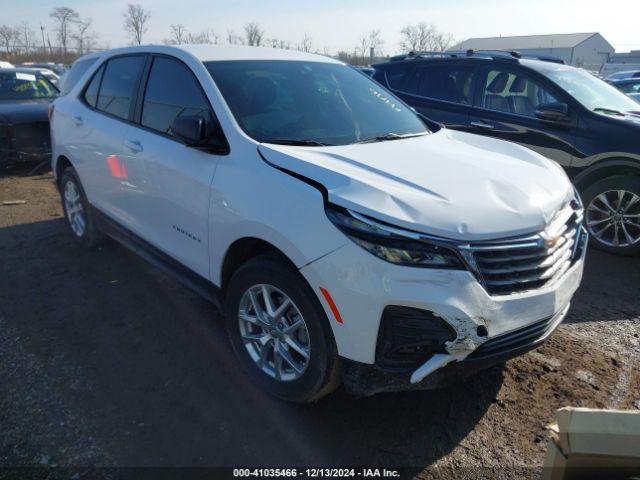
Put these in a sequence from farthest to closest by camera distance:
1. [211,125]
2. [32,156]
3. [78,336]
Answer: [32,156] < [78,336] < [211,125]

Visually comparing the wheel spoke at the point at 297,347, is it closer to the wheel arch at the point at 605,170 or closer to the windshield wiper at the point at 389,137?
the windshield wiper at the point at 389,137

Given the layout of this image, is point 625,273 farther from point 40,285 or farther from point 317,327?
point 40,285

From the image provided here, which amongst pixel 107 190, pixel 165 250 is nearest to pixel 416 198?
pixel 165 250

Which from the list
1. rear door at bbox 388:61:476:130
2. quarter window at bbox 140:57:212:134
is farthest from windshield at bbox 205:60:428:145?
rear door at bbox 388:61:476:130

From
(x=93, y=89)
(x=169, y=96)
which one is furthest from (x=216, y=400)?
(x=93, y=89)

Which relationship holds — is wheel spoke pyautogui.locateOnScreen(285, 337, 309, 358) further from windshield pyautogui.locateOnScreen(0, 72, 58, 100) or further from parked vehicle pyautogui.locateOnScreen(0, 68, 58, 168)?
windshield pyautogui.locateOnScreen(0, 72, 58, 100)

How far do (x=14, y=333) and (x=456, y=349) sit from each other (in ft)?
10.1

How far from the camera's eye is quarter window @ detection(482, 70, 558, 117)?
5492mm

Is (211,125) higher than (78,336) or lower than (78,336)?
higher

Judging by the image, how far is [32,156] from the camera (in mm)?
8000

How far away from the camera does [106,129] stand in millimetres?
4004

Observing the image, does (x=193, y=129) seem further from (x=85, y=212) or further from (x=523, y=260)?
(x=85, y=212)

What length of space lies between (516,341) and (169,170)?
2302 millimetres

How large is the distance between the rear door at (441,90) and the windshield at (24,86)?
22.2ft
